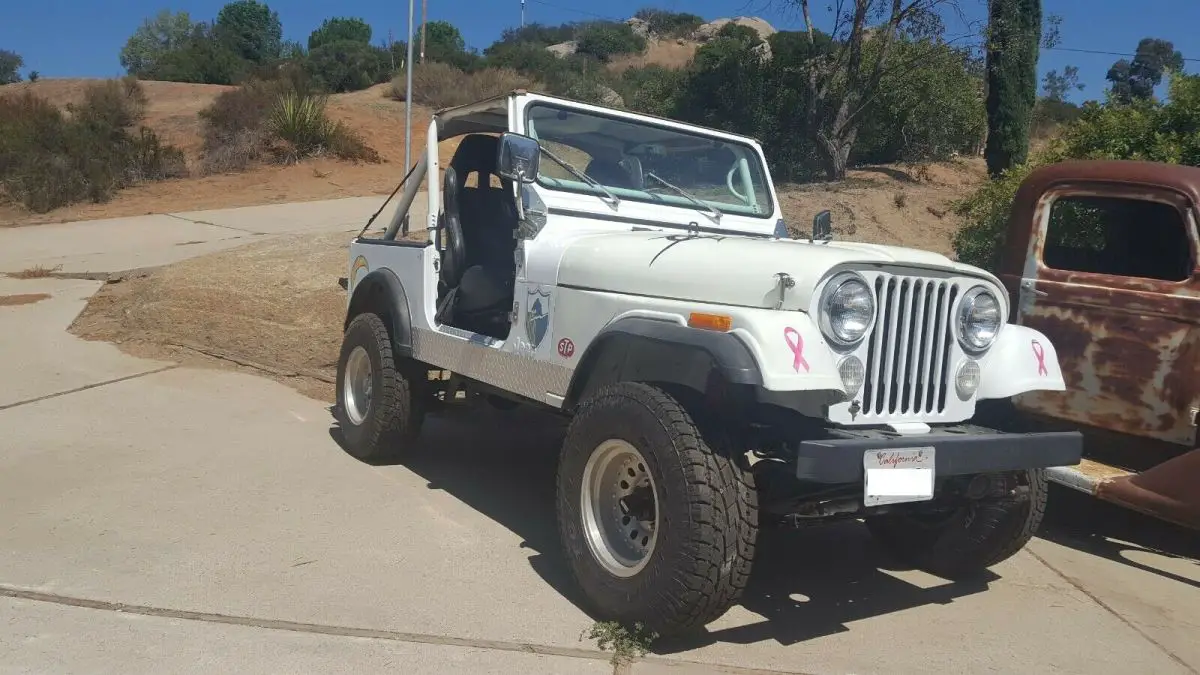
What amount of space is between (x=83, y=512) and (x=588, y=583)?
2.67 meters

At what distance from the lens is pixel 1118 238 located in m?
5.46

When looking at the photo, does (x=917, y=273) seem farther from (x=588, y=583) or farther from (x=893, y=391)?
(x=588, y=583)

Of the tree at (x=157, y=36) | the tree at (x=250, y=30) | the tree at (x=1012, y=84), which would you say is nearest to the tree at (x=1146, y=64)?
the tree at (x=1012, y=84)

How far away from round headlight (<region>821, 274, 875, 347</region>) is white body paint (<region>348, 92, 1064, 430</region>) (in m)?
0.04

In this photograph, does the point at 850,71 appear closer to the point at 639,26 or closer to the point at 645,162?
the point at 645,162

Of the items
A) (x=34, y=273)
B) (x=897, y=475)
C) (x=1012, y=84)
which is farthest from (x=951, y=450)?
(x=1012, y=84)

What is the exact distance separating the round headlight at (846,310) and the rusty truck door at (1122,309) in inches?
84.6

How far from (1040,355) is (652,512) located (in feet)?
5.57

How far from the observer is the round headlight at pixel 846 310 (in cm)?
330

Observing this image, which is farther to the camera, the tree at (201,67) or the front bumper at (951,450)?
the tree at (201,67)

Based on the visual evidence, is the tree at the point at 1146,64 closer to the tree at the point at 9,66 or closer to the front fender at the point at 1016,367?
the front fender at the point at 1016,367

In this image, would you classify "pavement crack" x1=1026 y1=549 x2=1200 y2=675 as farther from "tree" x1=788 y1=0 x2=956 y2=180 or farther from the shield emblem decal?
"tree" x1=788 y1=0 x2=956 y2=180

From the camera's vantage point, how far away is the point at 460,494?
5.39 metres

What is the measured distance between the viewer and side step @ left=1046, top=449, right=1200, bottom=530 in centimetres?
446
